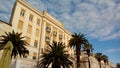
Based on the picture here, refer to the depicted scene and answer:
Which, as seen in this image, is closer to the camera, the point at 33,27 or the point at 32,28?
the point at 32,28

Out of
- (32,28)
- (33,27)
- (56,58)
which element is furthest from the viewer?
(33,27)

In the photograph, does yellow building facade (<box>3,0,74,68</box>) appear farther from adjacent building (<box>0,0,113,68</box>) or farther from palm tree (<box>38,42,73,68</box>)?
palm tree (<box>38,42,73,68</box>)

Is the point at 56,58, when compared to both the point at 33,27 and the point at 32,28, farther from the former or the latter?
the point at 33,27

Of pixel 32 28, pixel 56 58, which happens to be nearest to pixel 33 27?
pixel 32 28

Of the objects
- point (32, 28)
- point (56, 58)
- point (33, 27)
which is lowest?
point (56, 58)

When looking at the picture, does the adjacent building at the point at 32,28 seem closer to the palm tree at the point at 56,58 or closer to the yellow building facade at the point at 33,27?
the yellow building facade at the point at 33,27

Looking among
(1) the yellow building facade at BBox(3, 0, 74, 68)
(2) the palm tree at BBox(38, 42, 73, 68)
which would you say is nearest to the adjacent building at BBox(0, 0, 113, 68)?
(1) the yellow building facade at BBox(3, 0, 74, 68)

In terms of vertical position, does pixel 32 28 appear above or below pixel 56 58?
above

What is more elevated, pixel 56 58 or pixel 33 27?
pixel 33 27

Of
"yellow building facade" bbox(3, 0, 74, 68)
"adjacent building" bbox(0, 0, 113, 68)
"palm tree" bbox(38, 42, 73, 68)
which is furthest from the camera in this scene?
"yellow building facade" bbox(3, 0, 74, 68)

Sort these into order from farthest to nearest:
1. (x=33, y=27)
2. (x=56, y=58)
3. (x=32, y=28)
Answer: (x=33, y=27) < (x=32, y=28) < (x=56, y=58)

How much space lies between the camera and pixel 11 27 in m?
37.3

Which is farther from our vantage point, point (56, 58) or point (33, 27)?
point (33, 27)

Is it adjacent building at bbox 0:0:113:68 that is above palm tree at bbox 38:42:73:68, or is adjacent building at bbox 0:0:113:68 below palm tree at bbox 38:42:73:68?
above
